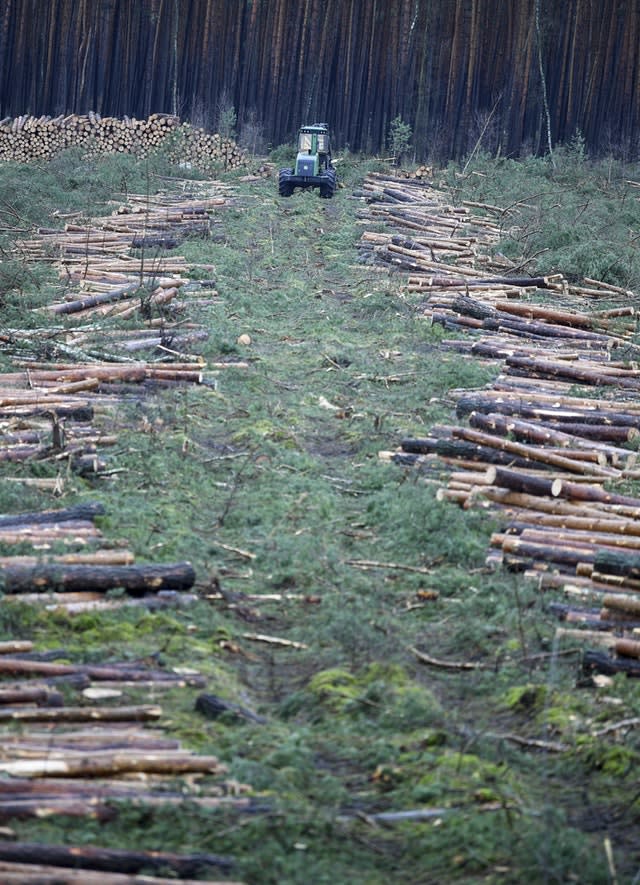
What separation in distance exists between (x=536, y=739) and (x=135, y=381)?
271 inches

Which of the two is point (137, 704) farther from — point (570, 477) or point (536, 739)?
point (570, 477)

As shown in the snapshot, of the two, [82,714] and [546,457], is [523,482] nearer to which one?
[546,457]

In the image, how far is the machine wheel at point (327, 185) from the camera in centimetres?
2503

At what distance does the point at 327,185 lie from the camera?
25.1m

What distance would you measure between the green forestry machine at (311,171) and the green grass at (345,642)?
11.6m

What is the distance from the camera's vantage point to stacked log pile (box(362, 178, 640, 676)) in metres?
7.98

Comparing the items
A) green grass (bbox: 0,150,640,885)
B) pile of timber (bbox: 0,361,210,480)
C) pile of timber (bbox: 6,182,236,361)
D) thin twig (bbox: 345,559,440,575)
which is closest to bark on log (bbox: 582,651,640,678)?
green grass (bbox: 0,150,640,885)

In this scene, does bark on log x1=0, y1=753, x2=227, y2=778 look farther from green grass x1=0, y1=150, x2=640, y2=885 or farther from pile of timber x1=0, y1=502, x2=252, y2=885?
green grass x1=0, y1=150, x2=640, y2=885

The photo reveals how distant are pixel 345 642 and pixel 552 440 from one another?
13.3 feet

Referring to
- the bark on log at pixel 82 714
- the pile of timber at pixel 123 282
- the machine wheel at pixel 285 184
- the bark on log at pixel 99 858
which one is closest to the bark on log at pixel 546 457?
the pile of timber at pixel 123 282

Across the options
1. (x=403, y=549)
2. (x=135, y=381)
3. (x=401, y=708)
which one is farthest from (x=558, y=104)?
(x=401, y=708)

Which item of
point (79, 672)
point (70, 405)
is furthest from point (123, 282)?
point (79, 672)

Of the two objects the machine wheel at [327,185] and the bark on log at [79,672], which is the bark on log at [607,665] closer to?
the bark on log at [79,672]

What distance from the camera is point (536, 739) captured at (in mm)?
6180
